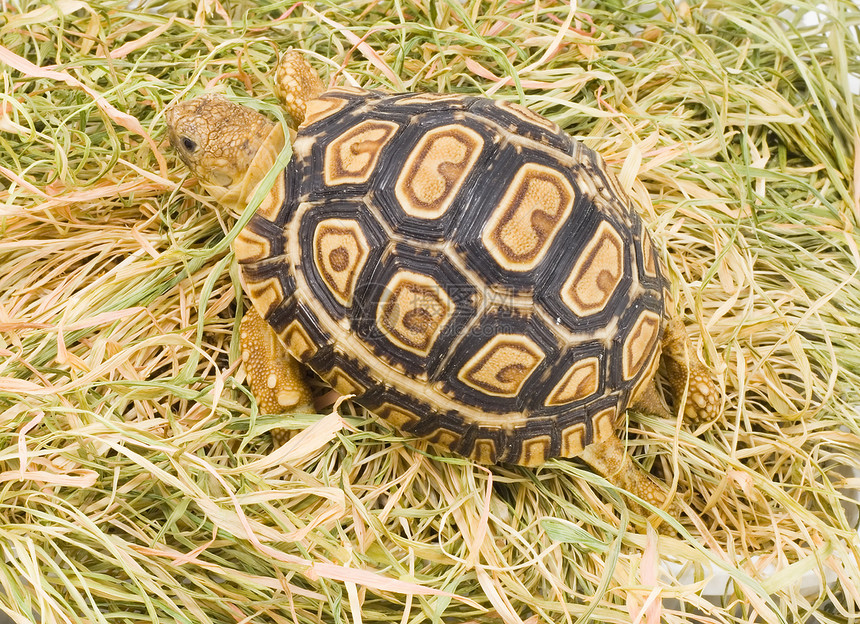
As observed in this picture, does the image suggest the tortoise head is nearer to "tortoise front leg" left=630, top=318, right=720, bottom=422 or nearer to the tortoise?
the tortoise

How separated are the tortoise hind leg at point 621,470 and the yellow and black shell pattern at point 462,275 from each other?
0.28 ft

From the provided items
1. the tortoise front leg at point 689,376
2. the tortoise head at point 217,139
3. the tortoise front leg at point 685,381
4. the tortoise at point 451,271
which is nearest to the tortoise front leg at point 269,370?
the tortoise at point 451,271

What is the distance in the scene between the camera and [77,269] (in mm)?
1945

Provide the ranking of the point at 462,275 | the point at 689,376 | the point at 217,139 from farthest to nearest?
1. the point at 689,376
2. the point at 217,139
3. the point at 462,275

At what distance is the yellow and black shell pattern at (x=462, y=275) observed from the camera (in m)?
1.57

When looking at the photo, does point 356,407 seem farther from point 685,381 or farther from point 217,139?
point 685,381

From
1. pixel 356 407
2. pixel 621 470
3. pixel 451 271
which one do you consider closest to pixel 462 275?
pixel 451 271

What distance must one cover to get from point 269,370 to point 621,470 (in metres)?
1.05

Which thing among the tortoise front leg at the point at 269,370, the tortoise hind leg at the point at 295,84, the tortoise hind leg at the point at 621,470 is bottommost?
the tortoise hind leg at the point at 621,470

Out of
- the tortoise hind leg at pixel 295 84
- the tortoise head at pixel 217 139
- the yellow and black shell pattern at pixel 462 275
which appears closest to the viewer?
the yellow and black shell pattern at pixel 462 275

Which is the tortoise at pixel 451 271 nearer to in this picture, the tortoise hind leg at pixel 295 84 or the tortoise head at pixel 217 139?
the tortoise head at pixel 217 139

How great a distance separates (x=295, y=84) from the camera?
189cm

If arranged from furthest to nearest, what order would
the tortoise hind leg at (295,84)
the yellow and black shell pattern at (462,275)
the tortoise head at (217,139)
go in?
1. the tortoise hind leg at (295,84)
2. the tortoise head at (217,139)
3. the yellow and black shell pattern at (462,275)

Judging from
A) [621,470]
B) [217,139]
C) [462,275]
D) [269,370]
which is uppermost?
[217,139]
